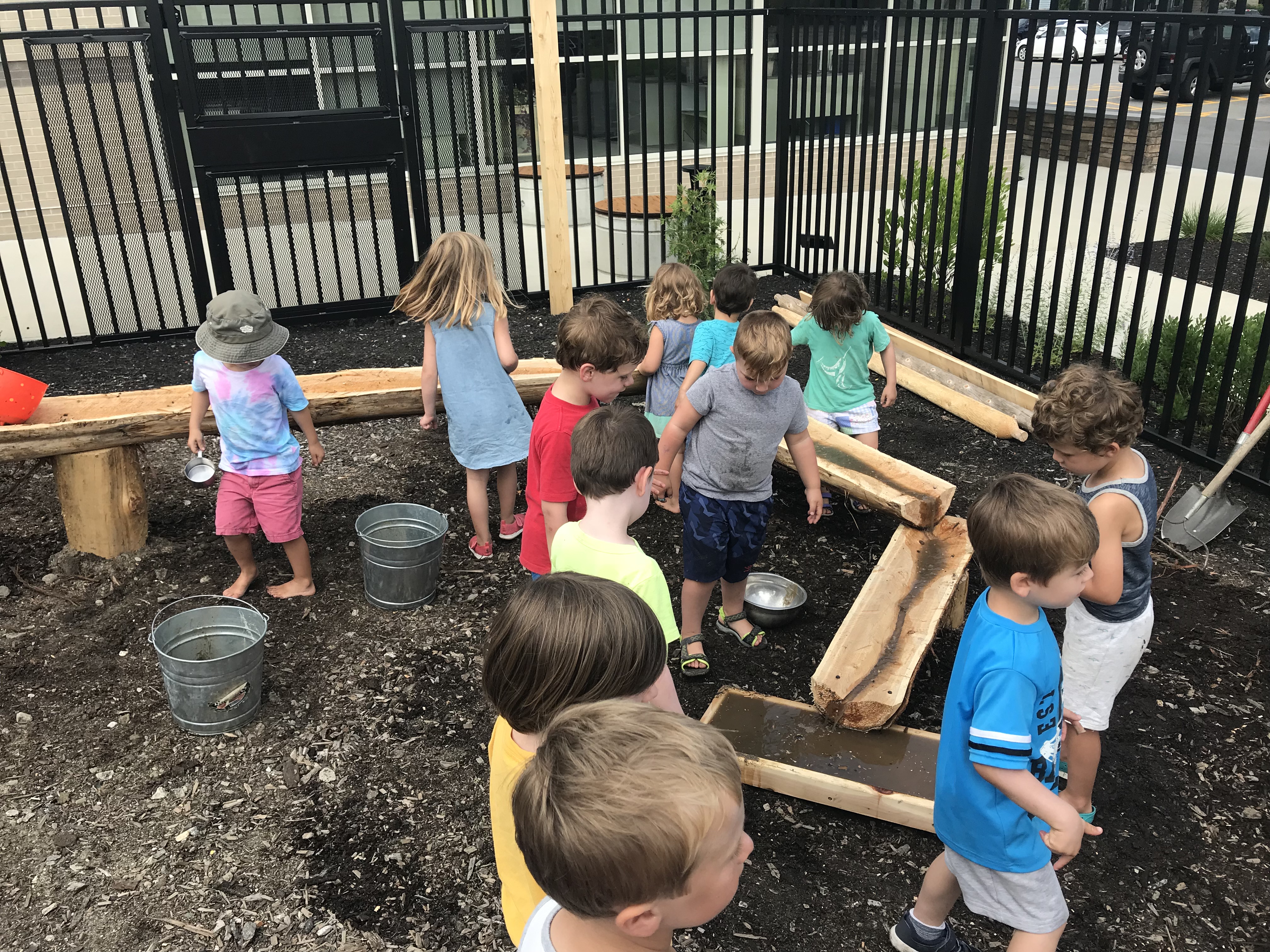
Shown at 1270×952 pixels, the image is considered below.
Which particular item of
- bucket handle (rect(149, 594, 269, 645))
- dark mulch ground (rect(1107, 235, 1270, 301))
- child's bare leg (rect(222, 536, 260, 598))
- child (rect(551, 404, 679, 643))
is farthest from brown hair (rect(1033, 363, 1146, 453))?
dark mulch ground (rect(1107, 235, 1270, 301))

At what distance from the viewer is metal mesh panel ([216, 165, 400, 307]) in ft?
24.8

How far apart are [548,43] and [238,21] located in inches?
195

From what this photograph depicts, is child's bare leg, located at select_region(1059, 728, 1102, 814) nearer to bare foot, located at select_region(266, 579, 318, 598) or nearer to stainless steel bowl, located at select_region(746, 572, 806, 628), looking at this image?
stainless steel bowl, located at select_region(746, 572, 806, 628)

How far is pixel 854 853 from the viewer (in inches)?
118

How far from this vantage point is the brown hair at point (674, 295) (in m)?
4.59

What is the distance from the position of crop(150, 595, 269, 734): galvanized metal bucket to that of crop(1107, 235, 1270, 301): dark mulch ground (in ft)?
27.0

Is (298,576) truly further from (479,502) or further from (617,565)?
(617,565)

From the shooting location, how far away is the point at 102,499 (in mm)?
4605

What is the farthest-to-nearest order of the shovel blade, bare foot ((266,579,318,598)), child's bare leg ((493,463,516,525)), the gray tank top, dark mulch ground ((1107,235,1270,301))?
dark mulch ground ((1107,235,1270,301)), child's bare leg ((493,463,516,525)), the shovel blade, bare foot ((266,579,318,598)), the gray tank top

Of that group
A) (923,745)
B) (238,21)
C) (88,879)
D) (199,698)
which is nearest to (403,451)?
(199,698)

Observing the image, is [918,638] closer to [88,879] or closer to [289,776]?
[289,776]

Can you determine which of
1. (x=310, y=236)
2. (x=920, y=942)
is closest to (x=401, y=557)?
(x=920, y=942)

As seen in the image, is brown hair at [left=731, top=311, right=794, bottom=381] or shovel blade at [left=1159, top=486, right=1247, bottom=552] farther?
shovel blade at [left=1159, top=486, right=1247, bottom=552]

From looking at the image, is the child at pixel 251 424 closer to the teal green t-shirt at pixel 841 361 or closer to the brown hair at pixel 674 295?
the brown hair at pixel 674 295
